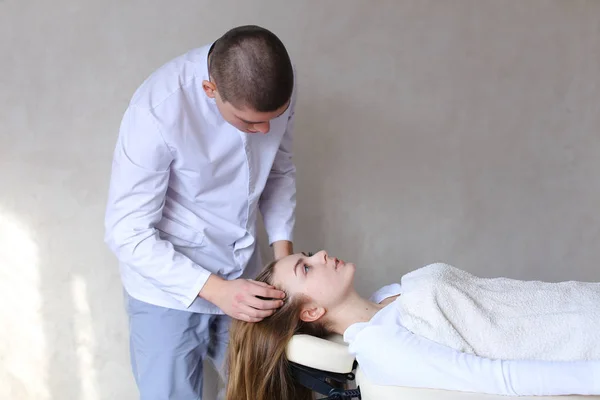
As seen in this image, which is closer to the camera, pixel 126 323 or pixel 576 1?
pixel 126 323

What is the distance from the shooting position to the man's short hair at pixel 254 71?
53.6 inches

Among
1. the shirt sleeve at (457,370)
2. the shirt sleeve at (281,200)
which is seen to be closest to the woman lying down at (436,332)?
the shirt sleeve at (457,370)

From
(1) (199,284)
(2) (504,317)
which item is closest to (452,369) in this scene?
(2) (504,317)

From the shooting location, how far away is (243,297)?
1.51 meters

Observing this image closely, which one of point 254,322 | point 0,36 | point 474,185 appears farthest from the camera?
point 474,185

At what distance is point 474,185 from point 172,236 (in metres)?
1.45

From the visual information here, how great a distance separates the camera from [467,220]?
108 inches

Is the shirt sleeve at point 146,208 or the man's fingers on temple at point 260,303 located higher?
the shirt sleeve at point 146,208

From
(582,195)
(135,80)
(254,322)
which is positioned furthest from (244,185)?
(582,195)

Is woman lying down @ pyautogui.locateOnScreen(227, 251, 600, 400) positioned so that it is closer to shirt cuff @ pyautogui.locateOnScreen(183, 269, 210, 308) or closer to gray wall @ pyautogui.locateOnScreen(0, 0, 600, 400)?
shirt cuff @ pyautogui.locateOnScreen(183, 269, 210, 308)

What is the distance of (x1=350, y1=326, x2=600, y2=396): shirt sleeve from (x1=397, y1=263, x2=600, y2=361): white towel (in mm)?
61

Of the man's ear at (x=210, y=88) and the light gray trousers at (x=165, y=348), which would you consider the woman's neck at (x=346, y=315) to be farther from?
the man's ear at (x=210, y=88)

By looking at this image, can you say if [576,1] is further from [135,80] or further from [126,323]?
[126,323]

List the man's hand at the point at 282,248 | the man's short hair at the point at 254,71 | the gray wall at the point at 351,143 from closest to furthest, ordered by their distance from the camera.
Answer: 1. the man's short hair at the point at 254,71
2. the man's hand at the point at 282,248
3. the gray wall at the point at 351,143
